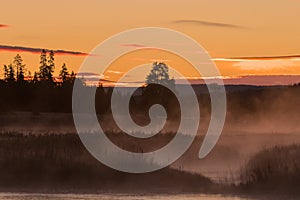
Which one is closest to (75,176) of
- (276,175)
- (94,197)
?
(94,197)

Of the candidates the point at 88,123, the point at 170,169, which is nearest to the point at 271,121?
the point at 88,123

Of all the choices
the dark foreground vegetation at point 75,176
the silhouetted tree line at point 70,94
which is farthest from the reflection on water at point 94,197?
the silhouetted tree line at point 70,94

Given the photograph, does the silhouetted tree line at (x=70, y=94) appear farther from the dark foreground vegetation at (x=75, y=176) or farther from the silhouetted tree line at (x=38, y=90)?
the dark foreground vegetation at (x=75, y=176)

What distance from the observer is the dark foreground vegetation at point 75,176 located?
147 feet

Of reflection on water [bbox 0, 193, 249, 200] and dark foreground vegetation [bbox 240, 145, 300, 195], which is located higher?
dark foreground vegetation [bbox 240, 145, 300, 195]

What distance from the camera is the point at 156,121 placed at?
90.1 metres

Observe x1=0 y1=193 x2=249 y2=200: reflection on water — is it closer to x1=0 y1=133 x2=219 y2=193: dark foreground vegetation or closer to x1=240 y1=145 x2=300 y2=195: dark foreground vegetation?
x1=240 y1=145 x2=300 y2=195: dark foreground vegetation

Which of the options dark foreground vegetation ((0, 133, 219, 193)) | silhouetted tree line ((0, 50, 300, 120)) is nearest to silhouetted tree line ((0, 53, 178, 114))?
silhouetted tree line ((0, 50, 300, 120))

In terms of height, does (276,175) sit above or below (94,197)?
above

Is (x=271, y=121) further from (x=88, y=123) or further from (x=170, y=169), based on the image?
(x=170, y=169)

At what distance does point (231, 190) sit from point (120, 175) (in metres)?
5.23

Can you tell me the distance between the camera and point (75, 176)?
45.5 meters

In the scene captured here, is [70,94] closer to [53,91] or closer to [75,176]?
[53,91]

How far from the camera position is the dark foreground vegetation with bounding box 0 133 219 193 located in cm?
4478
